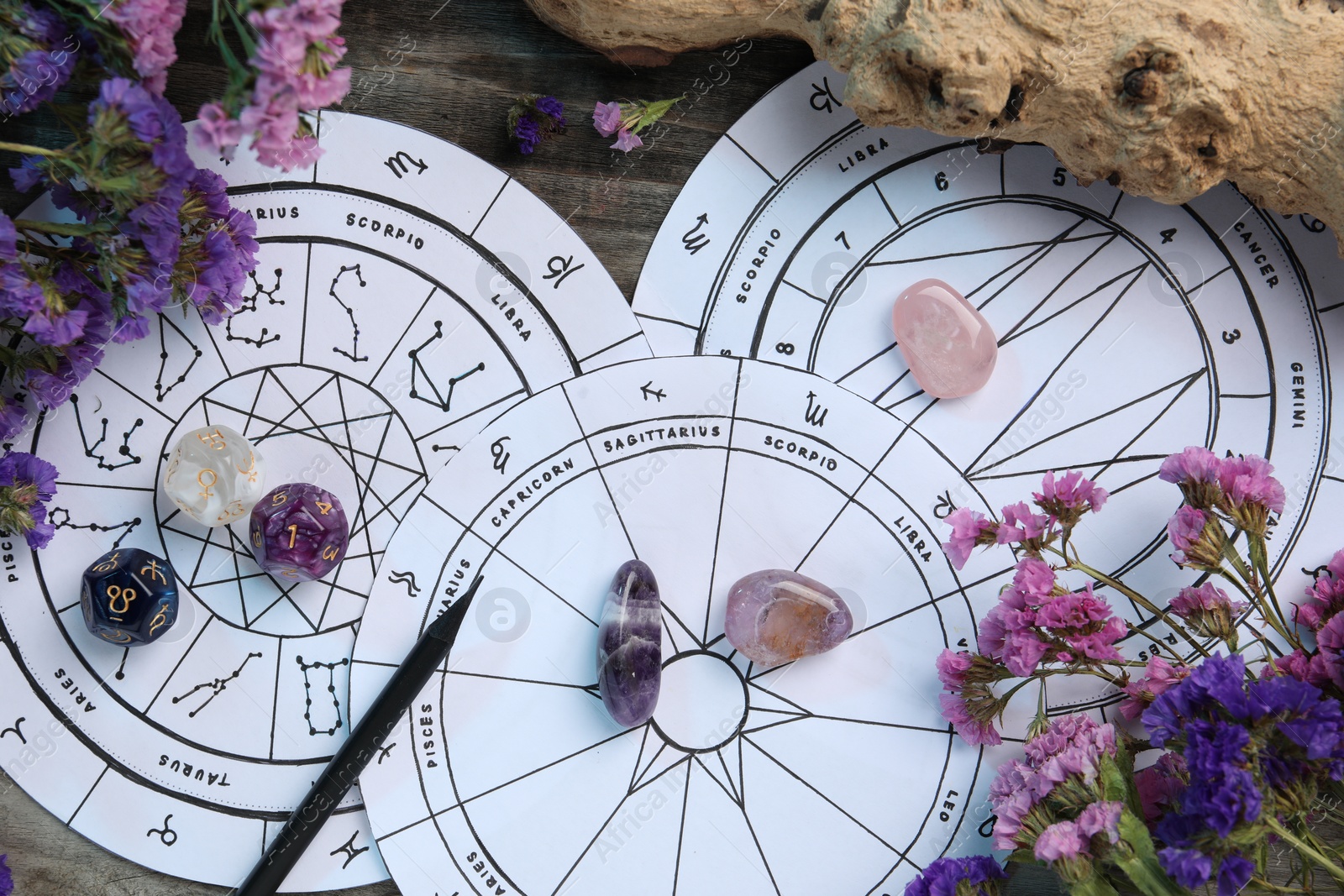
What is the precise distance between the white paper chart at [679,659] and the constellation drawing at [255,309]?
323mm

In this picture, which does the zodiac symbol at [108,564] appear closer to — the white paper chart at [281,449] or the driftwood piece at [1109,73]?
the white paper chart at [281,449]

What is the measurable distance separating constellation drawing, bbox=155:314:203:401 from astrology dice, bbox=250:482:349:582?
0.73ft

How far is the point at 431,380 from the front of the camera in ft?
4.14

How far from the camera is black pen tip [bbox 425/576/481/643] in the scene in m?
1.20

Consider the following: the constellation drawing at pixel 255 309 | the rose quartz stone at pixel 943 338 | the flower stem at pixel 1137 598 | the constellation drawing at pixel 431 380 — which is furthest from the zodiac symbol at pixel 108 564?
the flower stem at pixel 1137 598

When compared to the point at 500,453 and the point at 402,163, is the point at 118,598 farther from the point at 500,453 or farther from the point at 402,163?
the point at 402,163

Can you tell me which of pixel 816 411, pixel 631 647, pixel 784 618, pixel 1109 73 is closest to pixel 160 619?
pixel 631 647

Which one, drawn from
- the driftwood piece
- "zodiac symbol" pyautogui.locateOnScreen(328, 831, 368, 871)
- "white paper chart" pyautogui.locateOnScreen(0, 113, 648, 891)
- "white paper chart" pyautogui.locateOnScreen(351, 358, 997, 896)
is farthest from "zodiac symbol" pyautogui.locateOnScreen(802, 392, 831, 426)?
"zodiac symbol" pyautogui.locateOnScreen(328, 831, 368, 871)

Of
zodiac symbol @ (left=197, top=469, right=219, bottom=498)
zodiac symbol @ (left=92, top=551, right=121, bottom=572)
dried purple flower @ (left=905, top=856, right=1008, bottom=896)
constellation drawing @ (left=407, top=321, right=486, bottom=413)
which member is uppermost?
constellation drawing @ (left=407, top=321, right=486, bottom=413)

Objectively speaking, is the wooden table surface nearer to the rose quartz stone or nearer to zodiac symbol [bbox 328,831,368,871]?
zodiac symbol [bbox 328,831,368,871]

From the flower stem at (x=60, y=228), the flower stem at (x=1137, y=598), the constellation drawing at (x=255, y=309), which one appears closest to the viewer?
the flower stem at (x=60, y=228)

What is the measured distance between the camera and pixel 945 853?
1248 millimetres

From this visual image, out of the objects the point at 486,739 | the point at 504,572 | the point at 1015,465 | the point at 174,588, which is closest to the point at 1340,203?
the point at 1015,465

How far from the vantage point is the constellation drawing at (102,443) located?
125cm
